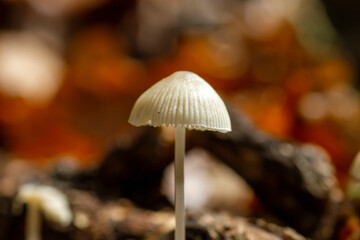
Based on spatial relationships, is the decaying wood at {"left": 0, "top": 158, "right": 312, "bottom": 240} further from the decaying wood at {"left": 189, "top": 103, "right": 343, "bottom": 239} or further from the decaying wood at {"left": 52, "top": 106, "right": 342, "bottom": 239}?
the decaying wood at {"left": 189, "top": 103, "right": 343, "bottom": 239}

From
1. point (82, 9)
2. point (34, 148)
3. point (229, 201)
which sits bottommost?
point (229, 201)

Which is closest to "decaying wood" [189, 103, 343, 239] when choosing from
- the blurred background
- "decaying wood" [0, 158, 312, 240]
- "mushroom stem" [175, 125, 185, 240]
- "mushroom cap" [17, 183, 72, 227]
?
"decaying wood" [0, 158, 312, 240]

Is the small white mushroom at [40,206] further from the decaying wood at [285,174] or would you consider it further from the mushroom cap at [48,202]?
the decaying wood at [285,174]

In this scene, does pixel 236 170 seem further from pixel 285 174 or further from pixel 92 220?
pixel 92 220

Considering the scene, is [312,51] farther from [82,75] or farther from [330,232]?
[330,232]

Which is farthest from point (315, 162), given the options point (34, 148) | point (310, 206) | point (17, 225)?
point (34, 148)

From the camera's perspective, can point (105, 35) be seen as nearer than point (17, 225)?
No

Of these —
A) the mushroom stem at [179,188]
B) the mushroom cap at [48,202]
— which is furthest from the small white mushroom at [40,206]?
the mushroom stem at [179,188]
